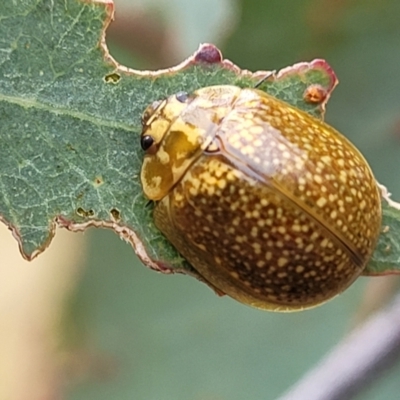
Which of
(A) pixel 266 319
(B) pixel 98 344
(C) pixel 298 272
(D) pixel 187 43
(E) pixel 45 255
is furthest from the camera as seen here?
(E) pixel 45 255

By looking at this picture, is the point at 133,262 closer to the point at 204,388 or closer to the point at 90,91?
the point at 204,388

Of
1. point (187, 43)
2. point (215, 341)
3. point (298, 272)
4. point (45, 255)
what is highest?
point (298, 272)

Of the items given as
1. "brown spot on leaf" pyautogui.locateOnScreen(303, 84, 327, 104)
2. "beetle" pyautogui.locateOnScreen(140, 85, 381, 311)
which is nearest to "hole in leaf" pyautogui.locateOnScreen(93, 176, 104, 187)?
"beetle" pyautogui.locateOnScreen(140, 85, 381, 311)

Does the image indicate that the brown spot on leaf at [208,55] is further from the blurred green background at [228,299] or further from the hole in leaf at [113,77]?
the blurred green background at [228,299]

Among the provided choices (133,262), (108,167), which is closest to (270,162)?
(108,167)

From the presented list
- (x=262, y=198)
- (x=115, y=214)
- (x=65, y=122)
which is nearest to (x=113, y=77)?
(x=65, y=122)

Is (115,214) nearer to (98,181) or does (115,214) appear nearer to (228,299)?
(98,181)
